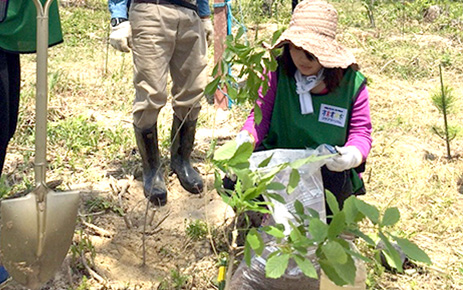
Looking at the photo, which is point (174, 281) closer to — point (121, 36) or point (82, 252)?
point (82, 252)

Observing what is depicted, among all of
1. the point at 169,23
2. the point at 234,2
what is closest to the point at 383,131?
the point at 169,23

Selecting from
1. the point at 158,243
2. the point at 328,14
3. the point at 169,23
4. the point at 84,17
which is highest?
the point at 328,14

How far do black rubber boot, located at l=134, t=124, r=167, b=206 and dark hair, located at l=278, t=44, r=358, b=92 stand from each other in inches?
36.2

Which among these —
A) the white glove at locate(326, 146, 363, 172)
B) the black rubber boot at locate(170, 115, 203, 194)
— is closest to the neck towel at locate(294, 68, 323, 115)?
the white glove at locate(326, 146, 363, 172)

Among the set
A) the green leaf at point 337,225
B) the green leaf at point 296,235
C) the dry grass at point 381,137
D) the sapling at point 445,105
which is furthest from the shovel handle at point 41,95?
the sapling at point 445,105

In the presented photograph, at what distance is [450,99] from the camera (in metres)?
3.67

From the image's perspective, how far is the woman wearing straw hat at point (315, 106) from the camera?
7.34ft

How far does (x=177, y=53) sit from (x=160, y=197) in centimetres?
75

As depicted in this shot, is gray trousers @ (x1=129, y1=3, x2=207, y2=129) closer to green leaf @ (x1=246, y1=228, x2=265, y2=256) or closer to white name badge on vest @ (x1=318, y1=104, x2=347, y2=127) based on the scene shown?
white name badge on vest @ (x1=318, y1=104, x2=347, y2=127)

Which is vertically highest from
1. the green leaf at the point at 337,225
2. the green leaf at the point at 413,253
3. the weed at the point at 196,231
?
the green leaf at the point at 337,225

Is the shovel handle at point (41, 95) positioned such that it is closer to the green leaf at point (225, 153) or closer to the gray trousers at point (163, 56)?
the green leaf at point (225, 153)

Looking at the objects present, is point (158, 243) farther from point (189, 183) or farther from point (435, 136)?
point (435, 136)

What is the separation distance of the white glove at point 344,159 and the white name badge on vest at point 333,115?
17 centimetres

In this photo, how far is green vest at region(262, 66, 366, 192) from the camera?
239 centimetres
